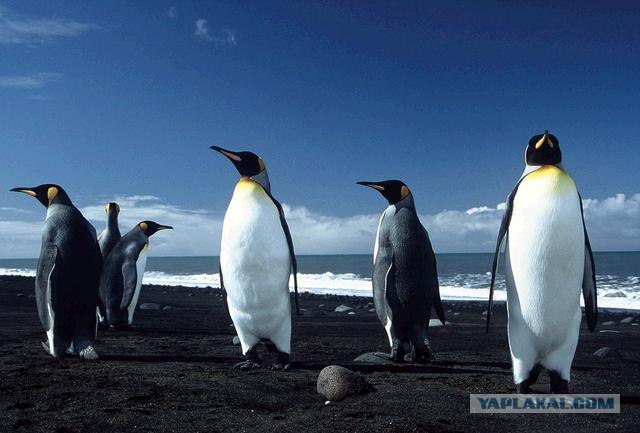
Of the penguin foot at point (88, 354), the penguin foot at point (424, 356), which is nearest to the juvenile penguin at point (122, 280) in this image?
the penguin foot at point (88, 354)

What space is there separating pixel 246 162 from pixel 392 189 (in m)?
1.64

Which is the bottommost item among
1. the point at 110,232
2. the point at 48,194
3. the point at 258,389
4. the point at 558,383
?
the point at 258,389

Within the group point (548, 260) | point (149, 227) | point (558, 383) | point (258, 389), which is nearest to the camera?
point (548, 260)

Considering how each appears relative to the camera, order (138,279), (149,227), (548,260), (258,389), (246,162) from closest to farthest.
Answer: (548,260) → (258,389) → (246,162) → (138,279) → (149,227)

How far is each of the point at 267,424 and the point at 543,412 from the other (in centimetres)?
186

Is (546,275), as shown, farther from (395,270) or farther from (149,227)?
(149,227)

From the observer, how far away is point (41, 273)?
20.0 feet

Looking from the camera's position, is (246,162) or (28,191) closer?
(246,162)

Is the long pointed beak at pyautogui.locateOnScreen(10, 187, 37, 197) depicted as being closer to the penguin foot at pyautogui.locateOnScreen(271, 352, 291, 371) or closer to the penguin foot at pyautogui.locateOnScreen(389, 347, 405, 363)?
the penguin foot at pyautogui.locateOnScreen(271, 352, 291, 371)

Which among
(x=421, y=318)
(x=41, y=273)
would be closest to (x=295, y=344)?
(x=421, y=318)

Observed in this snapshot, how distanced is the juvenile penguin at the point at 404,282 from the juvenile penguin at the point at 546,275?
1663 millimetres

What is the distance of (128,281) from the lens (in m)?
9.51

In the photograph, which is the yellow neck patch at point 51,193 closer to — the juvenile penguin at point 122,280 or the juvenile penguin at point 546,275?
the juvenile penguin at point 122,280

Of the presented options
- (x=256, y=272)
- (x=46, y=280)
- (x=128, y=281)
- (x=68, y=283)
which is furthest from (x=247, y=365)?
(x=128, y=281)
